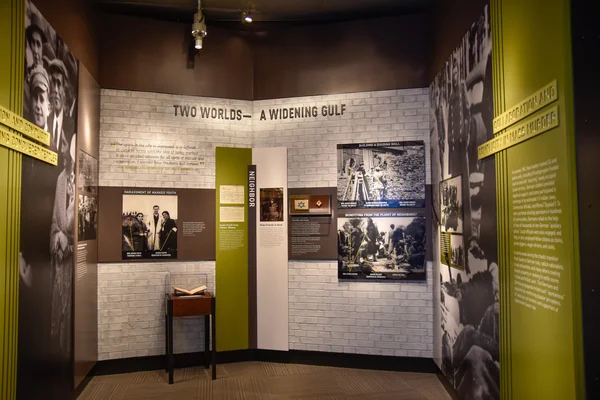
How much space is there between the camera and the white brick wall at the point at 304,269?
500 centimetres

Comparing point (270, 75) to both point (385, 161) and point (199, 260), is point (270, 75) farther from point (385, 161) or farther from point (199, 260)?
point (199, 260)

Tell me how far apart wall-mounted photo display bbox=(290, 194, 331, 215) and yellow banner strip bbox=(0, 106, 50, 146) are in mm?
2702

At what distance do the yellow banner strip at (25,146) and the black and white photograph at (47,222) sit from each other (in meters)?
0.05

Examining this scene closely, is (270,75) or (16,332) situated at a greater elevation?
(270,75)

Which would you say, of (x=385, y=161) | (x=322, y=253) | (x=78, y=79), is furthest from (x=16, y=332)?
(x=385, y=161)

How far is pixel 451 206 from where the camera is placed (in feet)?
13.4

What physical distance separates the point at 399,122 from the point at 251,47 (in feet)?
6.70

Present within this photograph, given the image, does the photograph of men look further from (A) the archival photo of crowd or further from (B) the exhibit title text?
(A) the archival photo of crowd

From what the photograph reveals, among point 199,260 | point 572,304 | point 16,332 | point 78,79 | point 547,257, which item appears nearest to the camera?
point 572,304

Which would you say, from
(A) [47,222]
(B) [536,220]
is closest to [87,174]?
(A) [47,222]

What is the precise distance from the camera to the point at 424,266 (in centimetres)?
497

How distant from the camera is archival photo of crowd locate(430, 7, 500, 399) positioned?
3.13m

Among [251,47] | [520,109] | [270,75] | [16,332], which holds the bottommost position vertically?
[16,332]

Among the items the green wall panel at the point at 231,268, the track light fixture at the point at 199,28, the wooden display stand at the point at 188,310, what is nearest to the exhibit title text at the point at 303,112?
the green wall panel at the point at 231,268
